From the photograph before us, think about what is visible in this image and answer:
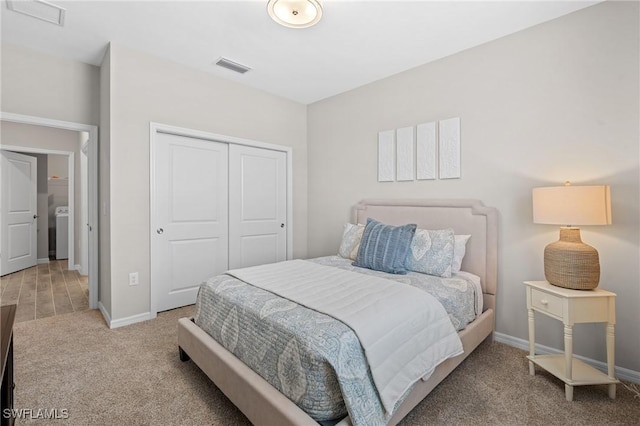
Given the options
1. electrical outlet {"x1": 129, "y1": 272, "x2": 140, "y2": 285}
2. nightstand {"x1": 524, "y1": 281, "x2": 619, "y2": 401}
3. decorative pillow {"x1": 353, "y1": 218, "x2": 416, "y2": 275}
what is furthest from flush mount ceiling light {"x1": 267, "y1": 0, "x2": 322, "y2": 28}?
electrical outlet {"x1": 129, "y1": 272, "x2": 140, "y2": 285}

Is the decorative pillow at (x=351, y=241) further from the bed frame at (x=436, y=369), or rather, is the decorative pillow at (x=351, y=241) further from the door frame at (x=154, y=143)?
the door frame at (x=154, y=143)

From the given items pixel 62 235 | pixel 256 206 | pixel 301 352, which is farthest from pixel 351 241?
pixel 62 235

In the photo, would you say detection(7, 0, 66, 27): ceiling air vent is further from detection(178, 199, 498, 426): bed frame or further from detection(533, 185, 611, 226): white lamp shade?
detection(533, 185, 611, 226): white lamp shade

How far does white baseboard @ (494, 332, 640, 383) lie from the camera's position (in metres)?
2.00

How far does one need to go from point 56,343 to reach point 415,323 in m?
2.78

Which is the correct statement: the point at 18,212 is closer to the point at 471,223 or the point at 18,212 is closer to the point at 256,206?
the point at 256,206

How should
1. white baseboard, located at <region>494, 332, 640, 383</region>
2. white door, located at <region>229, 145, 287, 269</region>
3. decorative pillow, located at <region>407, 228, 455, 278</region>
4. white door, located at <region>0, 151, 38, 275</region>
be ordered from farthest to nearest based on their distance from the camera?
white door, located at <region>0, 151, 38, 275</region>, white door, located at <region>229, 145, 287, 269</region>, decorative pillow, located at <region>407, 228, 455, 278</region>, white baseboard, located at <region>494, 332, 640, 383</region>

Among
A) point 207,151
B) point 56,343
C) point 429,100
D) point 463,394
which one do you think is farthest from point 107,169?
point 463,394

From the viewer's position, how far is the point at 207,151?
11.4ft

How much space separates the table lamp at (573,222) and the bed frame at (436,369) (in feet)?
1.80

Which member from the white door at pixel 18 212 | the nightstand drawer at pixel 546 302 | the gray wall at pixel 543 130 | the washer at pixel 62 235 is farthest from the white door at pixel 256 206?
the washer at pixel 62 235

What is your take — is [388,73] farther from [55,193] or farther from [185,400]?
[55,193]

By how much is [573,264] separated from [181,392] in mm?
2529

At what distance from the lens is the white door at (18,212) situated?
462 cm
